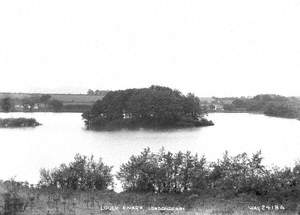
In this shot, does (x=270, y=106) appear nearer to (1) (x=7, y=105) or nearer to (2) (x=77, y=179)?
(1) (x=7, y=105)

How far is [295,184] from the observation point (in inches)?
629

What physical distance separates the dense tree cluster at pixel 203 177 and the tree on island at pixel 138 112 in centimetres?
4159

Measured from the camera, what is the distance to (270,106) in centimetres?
8869

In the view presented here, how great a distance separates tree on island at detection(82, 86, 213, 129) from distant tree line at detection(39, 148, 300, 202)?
4077 cm

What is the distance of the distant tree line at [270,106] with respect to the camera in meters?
82.4

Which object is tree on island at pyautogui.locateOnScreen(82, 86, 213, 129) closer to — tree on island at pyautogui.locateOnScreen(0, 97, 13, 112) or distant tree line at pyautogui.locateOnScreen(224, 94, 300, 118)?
distant tree line at pyautogui.locateOnScreen(224, 94, 300, 118)

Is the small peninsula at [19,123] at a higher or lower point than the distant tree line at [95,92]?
lower

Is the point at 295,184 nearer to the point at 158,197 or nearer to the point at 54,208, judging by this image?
the point at 158,197

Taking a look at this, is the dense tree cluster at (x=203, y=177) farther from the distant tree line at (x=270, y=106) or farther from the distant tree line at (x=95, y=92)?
the distant tree line at (x=95, y=92)

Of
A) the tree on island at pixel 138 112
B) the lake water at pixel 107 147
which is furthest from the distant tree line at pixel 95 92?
the lake water at pixel 107 147

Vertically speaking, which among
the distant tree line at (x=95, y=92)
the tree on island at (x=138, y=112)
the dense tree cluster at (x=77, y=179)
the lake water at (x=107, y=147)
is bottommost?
the lake water at (x=107, y=147)

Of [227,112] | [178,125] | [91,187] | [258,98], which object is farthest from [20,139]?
[258,98]

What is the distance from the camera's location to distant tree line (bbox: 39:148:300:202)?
15875 millimetres

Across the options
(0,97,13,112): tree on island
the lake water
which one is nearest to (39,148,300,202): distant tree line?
the lake water
